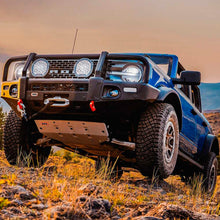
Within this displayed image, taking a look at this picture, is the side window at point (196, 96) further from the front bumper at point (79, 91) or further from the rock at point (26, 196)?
the rock at point (26, 196)

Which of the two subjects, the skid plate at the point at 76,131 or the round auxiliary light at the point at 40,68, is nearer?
the skid plate at the point at 76,131

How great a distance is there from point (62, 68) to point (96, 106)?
72 cm

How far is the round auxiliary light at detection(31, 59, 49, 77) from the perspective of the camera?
4.99 meters

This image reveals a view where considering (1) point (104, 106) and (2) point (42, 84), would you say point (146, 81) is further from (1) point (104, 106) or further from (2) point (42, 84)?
(2) point (42, 84)

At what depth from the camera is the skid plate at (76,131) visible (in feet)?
15.7

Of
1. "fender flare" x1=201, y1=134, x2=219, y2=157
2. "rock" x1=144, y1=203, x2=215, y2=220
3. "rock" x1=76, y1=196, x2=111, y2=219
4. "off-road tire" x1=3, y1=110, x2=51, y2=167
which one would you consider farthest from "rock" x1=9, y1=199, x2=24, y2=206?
"fender flare" x1=201, y1=134, x2=219, y2=157

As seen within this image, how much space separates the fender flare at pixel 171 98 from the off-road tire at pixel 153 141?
0.39 feet

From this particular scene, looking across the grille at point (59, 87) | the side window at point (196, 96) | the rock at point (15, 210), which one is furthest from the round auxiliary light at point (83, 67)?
the side window at point (196, 96)

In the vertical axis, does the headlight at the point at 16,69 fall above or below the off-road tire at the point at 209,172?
above

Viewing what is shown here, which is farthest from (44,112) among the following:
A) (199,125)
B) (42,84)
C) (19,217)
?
(199,125)

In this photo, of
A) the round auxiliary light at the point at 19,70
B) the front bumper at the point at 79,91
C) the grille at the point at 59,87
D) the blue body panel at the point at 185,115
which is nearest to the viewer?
the front bumper at the point at 79,91

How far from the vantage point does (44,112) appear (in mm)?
4961

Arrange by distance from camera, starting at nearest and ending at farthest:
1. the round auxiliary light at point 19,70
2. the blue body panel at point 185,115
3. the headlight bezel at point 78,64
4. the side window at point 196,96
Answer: the headlight bezel at point 78,64 → the blue body panel at point 185,115 → the round auxiliary light at point 19,70 → the side window at point 196,96

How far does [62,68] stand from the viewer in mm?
4953
